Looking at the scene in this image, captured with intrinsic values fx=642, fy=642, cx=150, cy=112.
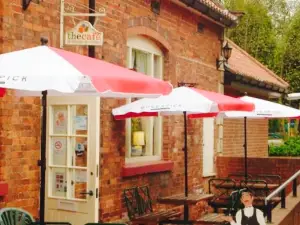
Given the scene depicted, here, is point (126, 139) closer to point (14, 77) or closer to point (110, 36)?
point (110, 36)

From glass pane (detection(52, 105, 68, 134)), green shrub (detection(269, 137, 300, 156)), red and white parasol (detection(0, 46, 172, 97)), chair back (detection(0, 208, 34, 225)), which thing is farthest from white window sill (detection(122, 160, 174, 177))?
green shrub (detection(269, 137, 300, 156))

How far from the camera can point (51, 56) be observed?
590cm

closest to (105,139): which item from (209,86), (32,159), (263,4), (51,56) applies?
(32,159)

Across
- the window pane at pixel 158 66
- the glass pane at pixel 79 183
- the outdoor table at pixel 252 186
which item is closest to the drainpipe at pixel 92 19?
the glass pane at pixel 79 183

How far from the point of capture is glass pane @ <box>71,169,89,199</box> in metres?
8.22

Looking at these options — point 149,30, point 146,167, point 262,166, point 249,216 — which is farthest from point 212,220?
point 262,166

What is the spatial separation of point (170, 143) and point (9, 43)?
5.18 meters

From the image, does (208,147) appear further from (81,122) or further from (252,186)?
(81,122)

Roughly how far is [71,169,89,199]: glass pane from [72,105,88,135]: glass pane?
1.70 ft

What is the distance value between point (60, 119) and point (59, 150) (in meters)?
0.41

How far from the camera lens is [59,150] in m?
8.37

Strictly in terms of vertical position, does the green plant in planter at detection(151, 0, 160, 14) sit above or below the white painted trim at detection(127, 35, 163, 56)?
above

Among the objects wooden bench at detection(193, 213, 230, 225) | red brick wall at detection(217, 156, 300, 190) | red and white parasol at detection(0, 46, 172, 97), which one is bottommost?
wooden bench at detection(193, 213, 230, 225)

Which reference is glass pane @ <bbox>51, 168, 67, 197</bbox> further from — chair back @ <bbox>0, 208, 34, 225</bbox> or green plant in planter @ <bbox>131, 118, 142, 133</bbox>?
green plant in planter @ <bbox>131, 118, 142, 133</bbox>
